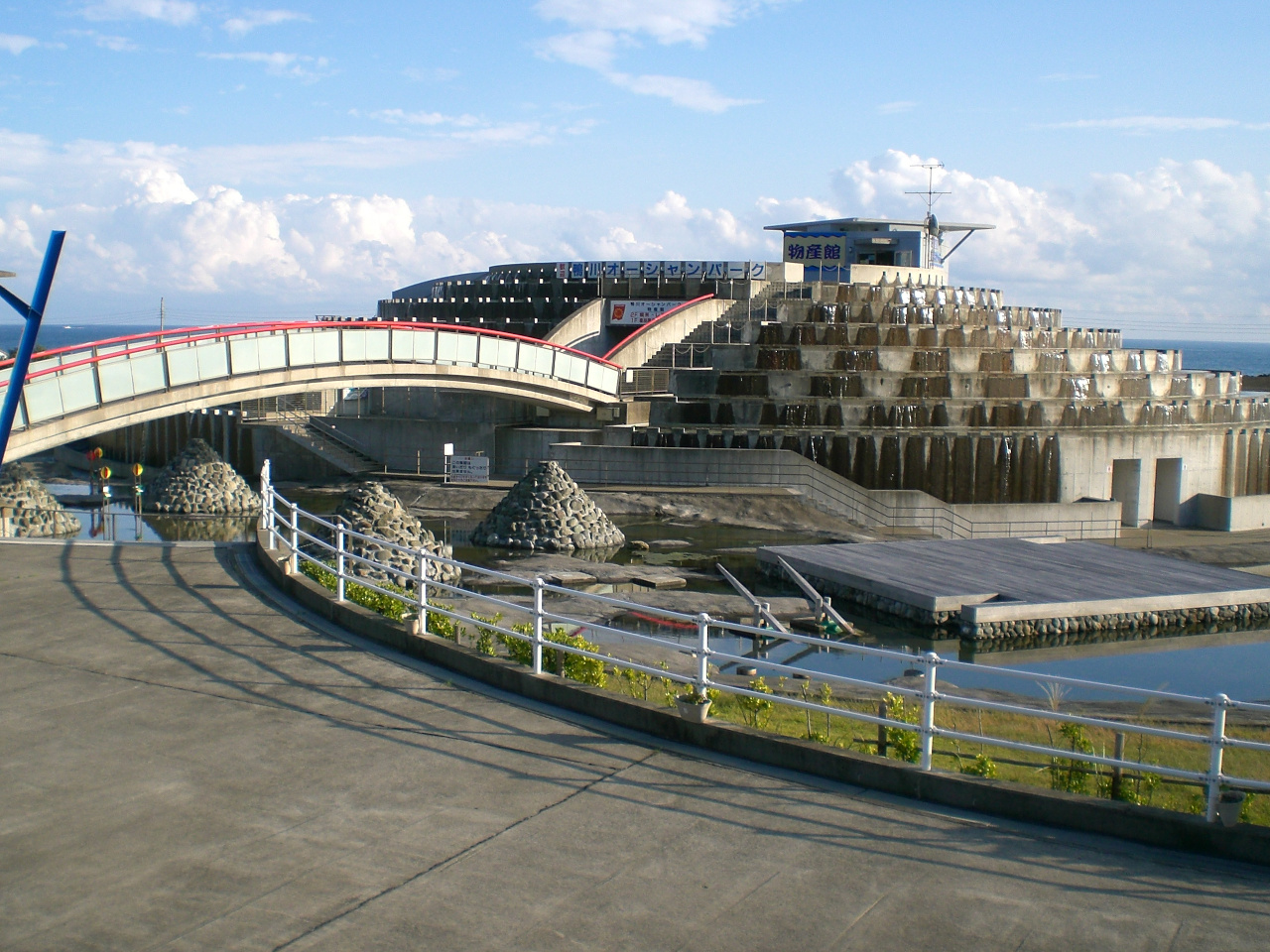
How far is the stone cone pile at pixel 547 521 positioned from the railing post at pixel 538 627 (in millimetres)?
15797

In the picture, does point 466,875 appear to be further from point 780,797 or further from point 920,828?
point 920,828

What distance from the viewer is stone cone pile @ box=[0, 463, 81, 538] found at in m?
26.5

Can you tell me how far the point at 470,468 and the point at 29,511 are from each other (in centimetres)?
1199

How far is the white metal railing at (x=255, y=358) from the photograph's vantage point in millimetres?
22078

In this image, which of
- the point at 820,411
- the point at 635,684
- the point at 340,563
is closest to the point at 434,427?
the point at 820,411

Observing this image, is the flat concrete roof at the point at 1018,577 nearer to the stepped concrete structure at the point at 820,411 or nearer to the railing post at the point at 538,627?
the stepped concrete structure at the point at 820,411

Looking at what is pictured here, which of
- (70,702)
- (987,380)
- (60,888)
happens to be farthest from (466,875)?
(987,380)

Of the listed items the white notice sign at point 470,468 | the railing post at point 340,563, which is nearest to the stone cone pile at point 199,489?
the white notice sign at point 470,468

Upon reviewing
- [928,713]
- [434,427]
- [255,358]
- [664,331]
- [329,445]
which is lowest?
[329,445]

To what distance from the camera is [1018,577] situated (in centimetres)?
2244

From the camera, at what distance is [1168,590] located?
21.7m

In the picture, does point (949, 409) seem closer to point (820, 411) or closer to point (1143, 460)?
point (820, 411)

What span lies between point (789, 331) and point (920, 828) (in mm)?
33401

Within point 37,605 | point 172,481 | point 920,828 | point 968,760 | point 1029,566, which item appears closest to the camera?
point 920,828
